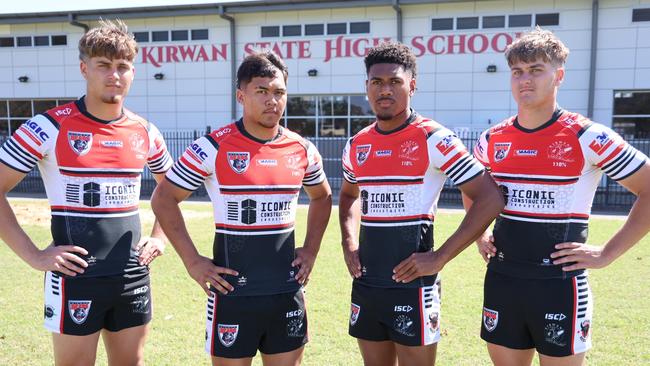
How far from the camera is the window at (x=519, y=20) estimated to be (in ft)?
58.7

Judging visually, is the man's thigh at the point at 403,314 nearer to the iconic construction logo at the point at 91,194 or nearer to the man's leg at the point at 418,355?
the man's leg at the point at 418,355

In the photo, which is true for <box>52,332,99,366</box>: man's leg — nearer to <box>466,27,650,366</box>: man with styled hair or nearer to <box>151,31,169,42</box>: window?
<box>466,27,650,366</box>: man with styled hair

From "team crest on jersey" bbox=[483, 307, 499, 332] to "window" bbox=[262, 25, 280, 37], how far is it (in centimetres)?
1825

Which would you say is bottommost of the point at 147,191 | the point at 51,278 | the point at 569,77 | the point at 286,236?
the point at 147,191

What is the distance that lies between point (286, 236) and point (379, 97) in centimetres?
103

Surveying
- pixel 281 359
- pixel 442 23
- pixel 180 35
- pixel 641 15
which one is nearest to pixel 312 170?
pixel 281 359

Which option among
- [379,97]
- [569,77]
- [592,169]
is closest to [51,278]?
[379,97]

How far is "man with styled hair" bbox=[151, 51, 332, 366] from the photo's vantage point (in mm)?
3102

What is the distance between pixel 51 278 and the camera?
10.7 ft

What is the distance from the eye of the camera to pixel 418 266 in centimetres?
306

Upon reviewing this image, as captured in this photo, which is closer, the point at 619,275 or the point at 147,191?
the point at 619,275

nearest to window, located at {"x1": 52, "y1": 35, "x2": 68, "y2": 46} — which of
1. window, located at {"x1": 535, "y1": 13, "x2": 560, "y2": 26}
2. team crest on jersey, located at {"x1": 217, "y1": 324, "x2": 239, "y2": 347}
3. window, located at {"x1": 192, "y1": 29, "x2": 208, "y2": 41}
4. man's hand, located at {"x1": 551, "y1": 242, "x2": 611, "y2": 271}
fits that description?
window, located at {"x1": 192, "y1": 29, "x2": 208, "y2": 41}

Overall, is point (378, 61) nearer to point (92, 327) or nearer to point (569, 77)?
point (92, 327)

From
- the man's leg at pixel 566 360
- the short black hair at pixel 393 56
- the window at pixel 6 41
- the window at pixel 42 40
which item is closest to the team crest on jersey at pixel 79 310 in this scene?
the short black hair at pixel 393 56
